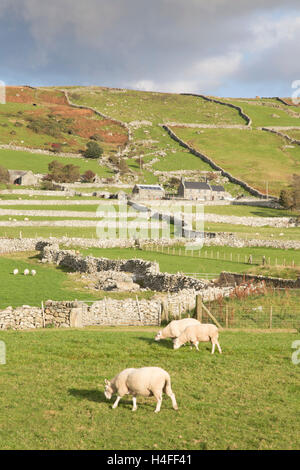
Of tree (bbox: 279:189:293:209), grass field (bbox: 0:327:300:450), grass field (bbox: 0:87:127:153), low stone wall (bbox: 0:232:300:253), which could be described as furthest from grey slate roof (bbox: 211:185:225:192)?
grass field (bbox: 0:327:300:450)

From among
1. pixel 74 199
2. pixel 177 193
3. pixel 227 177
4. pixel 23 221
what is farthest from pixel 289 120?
pixel 23 221

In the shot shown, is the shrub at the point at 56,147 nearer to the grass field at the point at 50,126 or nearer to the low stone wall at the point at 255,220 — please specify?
the grass field at the point at 50,126

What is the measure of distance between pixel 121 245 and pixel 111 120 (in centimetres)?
12580

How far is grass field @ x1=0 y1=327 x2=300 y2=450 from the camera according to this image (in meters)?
9.94

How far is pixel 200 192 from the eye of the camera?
103m

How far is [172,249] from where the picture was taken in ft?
172

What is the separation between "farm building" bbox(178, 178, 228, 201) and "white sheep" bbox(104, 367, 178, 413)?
3602 inches

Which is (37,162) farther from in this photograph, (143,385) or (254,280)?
(143,385)

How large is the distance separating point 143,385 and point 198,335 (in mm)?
5339


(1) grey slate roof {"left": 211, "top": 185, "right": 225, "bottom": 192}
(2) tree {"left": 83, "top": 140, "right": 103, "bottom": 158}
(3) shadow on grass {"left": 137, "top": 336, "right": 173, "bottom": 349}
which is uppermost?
(2) tree {"left": 83, "top": 140, "right": 103, "bottom": 158}

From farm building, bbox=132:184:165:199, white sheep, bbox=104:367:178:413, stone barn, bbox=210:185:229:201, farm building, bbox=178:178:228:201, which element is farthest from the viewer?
stone barn, bbox=210:185:229:201

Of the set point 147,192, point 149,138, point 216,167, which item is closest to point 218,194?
point 147,192

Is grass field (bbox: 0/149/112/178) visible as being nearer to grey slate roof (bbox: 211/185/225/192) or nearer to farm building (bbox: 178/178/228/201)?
farm building (bbox: 178/178/228/201)
